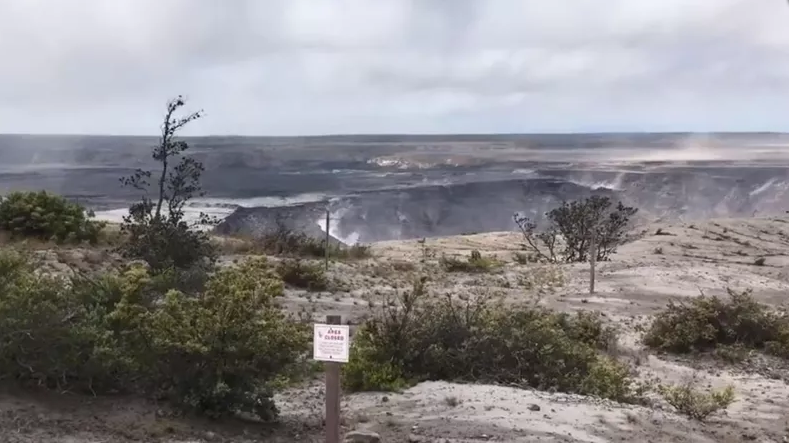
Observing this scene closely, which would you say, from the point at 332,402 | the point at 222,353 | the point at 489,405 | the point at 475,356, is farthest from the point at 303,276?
the point at 332,402

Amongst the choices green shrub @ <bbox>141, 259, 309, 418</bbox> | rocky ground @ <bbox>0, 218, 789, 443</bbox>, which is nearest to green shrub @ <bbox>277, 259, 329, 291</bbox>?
rocky ground @ <bbox>0, 218, 789, 443</bbox>

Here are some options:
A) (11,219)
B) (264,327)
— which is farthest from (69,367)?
(11,219)

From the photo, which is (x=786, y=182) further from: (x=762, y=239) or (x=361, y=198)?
(x=762, y=239)

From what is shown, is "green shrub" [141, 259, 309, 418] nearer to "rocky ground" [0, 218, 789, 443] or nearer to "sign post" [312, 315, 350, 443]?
"rocky ground" [0, 218, 789, 443]

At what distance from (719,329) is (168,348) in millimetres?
7319

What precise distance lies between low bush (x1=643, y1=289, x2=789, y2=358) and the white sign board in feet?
21.1

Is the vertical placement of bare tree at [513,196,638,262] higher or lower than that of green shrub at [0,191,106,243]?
lower

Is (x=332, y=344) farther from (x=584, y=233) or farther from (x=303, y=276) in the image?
(x=584, y=233)

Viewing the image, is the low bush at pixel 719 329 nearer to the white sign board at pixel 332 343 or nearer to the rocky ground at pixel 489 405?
the rocky ground at pixel 489 405

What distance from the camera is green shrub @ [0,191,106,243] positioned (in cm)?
1577

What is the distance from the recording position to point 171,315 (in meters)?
6.92

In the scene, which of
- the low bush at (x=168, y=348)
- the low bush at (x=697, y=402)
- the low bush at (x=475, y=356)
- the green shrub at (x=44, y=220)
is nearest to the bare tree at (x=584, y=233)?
the green shrub at (x=44, y=220)

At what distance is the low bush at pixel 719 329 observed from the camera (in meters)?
11.0

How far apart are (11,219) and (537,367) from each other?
10974 mm
